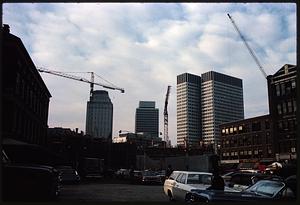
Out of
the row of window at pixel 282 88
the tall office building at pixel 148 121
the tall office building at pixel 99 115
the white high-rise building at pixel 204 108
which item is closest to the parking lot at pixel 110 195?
the row of window at pixel 282 88

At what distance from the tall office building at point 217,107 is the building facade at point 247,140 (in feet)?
18.6

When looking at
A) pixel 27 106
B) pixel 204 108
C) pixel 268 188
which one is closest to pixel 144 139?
pixel 204 108

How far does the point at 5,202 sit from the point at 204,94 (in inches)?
3974

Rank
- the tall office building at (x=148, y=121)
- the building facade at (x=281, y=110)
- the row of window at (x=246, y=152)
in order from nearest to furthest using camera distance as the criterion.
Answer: the building facade at (x=281, y=110) → the row of window at (x=246, y=152) → the tall office building at (x=148, y=121)

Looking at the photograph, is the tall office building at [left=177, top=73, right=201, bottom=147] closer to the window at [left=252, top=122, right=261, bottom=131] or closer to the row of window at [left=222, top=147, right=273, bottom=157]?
the row of window at [left=222, top=147, right=273, bottom=157]

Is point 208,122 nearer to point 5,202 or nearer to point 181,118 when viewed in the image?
point 181,118

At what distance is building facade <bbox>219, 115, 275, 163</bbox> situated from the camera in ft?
278

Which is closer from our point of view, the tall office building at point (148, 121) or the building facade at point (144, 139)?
the building facade at point (144, 139)

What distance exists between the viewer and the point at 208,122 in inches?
4628

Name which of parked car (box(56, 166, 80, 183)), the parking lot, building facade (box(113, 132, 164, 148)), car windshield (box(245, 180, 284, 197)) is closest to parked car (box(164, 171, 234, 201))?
the parking lot

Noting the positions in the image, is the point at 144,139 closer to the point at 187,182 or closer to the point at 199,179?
the point at 199,179

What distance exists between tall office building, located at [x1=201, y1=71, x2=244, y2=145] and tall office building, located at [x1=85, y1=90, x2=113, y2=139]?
97.0 feet

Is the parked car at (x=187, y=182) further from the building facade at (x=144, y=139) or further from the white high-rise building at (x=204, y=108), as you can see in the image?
the building facade at (x=144, y=139)

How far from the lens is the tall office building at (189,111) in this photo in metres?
94.4
